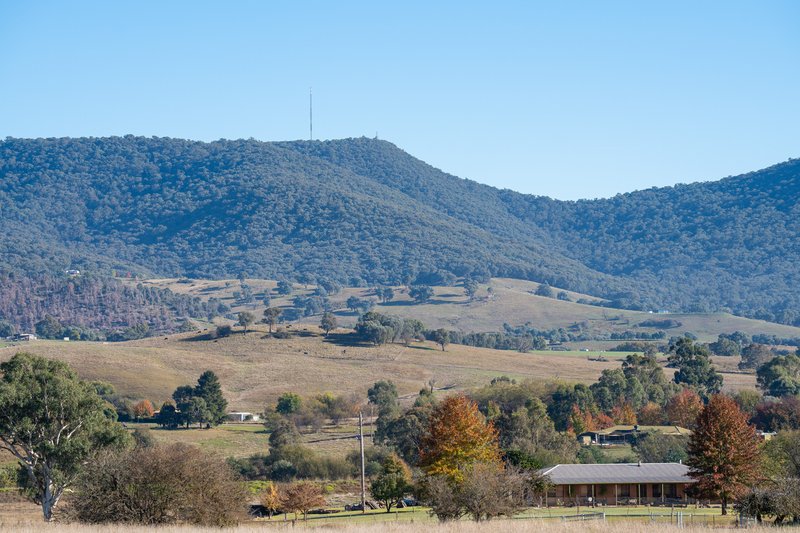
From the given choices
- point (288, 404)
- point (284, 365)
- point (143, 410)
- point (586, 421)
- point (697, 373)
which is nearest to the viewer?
point (586, 421)

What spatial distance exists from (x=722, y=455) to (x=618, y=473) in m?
14.6

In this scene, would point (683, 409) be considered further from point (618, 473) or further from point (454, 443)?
point (454, 443)

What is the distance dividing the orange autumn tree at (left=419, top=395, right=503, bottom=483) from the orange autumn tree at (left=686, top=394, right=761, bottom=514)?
10.7m

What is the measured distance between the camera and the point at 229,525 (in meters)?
45.6

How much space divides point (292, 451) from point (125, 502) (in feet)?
163

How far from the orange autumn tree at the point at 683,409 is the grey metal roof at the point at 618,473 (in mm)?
33724

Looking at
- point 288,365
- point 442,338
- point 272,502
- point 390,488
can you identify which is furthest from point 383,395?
point 272,502

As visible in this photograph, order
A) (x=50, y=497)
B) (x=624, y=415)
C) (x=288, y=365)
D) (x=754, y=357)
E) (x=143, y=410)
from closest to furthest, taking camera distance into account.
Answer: (x=50, y=497) → (x=143, y=410) → (x=624, y=415) → (x=288, y=365) → (x=754, y=357)

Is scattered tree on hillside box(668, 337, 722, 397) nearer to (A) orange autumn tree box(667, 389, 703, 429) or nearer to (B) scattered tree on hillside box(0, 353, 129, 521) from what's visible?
(A) orange autumn tree box(667, 389, 703, 429)

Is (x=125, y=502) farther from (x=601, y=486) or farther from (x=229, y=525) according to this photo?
(x=601, y=486)

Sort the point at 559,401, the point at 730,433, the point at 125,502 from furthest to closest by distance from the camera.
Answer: the point at 559,401 < the point at 730,433 < the point at 125,502

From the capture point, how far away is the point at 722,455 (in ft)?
204

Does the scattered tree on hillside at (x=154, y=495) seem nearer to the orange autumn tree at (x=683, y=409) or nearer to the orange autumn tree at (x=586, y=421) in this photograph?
the orange autumn tree at (x=586, y=421)

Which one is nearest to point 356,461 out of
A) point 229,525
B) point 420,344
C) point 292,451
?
point 292,451
